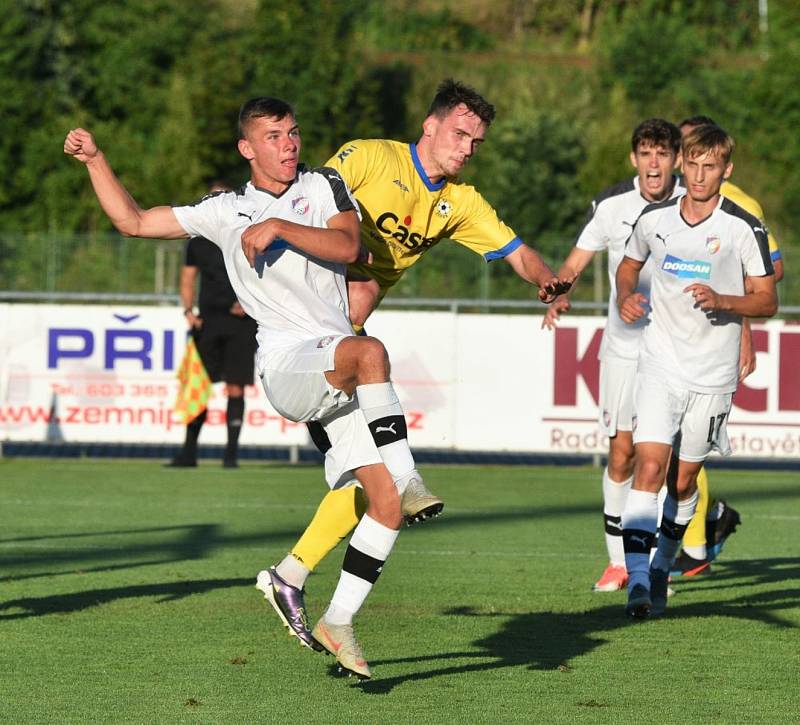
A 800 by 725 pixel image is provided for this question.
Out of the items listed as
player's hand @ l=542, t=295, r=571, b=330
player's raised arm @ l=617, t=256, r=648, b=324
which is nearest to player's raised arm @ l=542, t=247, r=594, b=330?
player's hand @ l=542, t=295, r=571, b=330

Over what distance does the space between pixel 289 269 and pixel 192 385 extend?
379 inches

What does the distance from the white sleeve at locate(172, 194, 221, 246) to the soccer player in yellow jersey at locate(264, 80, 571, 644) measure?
634 mm

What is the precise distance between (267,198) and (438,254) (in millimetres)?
21486

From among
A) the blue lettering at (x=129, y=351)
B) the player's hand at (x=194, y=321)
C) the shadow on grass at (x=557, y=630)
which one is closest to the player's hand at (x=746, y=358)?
the shadow on grass at (x=557, y=630)

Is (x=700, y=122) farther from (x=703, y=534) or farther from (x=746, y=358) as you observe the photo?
(x=703, y=534)

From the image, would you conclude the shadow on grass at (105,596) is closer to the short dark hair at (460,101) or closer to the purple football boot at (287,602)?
the purple football boot at (287,602)

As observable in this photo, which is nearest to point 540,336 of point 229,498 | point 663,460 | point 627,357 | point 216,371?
point 216,371

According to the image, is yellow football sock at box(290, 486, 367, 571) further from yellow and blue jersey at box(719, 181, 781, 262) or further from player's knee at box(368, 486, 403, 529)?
yellow and blue jersey at box(719, 181, 781, 262)

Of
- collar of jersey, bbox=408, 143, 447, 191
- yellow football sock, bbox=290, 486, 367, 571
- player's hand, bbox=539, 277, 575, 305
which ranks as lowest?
yellow football sock, bbox=290, 486, 367, 571

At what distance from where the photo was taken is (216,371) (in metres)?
15.4

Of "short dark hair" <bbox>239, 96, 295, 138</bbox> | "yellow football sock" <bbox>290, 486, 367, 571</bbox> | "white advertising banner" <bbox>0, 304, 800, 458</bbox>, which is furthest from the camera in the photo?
"white advertising banner" <bbox>0, 304, 800, 458</bbox>

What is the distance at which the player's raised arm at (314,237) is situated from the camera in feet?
19.6

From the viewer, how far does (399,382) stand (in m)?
16.3

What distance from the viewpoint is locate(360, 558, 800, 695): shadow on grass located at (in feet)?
21.4
